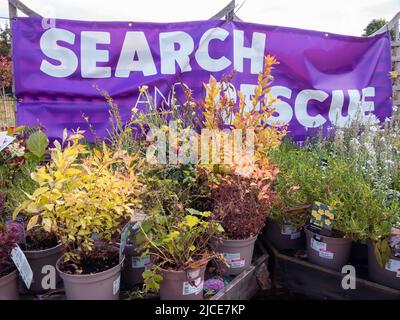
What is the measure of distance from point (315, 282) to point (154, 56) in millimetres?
2237

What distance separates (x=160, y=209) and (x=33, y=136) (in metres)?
1.12

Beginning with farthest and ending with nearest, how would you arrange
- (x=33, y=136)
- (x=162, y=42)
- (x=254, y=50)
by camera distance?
1. (x=254, y=50)
2. (x=162, y=42)
3. (x=33, y=136)

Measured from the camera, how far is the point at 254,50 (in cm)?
308

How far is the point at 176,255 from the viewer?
133 centimetres

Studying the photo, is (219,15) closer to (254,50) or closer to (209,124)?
(254,50)

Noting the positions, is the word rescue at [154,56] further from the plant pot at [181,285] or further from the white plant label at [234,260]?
the plant pot at [181,285]

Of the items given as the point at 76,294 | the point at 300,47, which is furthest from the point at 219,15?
the point at 76,294

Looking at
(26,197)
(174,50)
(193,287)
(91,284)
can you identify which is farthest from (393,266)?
(174,50)

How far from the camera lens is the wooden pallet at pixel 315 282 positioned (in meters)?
1.56

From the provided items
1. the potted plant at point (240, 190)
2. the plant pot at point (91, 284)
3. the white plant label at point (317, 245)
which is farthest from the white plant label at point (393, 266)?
the plant pot at point (91, 284)

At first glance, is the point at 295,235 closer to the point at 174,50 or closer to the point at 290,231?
the point at 290,231

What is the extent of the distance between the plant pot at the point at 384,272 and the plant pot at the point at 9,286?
1.64 metres

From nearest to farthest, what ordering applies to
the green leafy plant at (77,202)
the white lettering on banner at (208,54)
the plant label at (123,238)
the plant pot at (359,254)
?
1. the green leafy plant at (77,202)
2. the plant label at (123,238)
3. the plant pot at (359,254)
4. the white lettering on banner at (208,54)

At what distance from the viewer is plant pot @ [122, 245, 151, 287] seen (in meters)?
1.52
